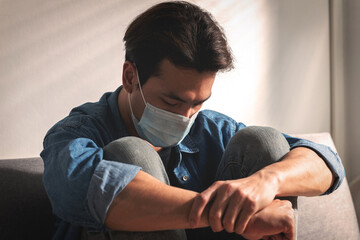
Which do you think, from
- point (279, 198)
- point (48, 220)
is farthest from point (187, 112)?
point (48, 220)

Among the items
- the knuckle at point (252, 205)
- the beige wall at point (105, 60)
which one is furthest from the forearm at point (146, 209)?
the beige wall at point (105, 60)

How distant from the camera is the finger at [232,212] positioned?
764 mm

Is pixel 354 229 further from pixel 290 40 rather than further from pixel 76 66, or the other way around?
pixel 76 66

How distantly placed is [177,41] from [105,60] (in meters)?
0.55

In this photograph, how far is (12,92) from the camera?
128 centimetres

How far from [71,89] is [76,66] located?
0.08m

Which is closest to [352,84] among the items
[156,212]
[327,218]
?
[327,218]

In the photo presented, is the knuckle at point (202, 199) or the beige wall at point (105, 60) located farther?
the beige wall at point (105, 60)

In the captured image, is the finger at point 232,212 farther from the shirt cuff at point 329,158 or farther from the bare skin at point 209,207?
the shirt cuff at point 329,158

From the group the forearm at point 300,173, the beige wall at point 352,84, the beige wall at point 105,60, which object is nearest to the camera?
the forearm at point 300,173

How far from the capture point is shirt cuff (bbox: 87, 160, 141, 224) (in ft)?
2.46

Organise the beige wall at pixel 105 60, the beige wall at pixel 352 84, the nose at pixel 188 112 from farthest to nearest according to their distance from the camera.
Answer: the beige wall at pixel 352 84
the beige wall at pixel 105 60
the nose at pixel 188 112

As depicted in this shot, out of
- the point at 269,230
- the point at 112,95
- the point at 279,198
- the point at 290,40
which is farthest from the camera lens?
the point at 290,40

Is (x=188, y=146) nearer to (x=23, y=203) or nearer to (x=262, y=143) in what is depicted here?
(x=262, y=143)
